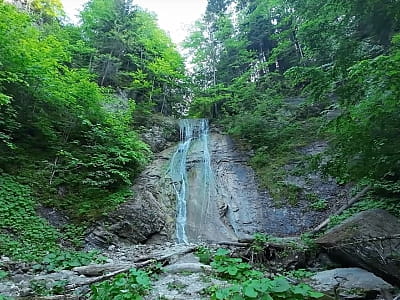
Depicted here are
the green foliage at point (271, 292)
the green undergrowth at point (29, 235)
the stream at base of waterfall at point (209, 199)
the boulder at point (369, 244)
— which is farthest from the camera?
the stream at base of waterfall at point (209, 199)

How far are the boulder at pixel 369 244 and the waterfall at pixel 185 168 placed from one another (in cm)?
447

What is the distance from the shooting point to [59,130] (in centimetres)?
972

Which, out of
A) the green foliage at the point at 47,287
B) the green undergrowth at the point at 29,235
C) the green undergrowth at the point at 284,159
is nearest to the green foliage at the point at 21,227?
the green undergrowth at the point at 29,235

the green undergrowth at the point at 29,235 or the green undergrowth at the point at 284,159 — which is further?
the green undergrowth at the point at 284,159

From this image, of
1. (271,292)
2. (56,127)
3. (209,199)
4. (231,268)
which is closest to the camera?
(271,292)

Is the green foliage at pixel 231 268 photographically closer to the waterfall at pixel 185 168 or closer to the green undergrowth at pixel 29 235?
the green undergrowth at pixel 29 235

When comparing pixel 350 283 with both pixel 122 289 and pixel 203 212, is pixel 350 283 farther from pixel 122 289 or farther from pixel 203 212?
pixel 203 212

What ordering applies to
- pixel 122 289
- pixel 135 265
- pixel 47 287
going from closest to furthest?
pixel 122 289 < pixel 47 287 < pixel 135 265

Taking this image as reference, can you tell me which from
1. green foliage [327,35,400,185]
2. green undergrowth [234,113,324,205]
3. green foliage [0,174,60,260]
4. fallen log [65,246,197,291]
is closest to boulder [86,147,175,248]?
green foliage [0,174,60,260]

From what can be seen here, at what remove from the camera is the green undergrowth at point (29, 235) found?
507 centimetres

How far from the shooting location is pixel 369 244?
4059mm

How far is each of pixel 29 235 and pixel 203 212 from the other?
4.97 meters

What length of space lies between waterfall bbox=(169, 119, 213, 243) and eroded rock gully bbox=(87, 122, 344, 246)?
0.14m

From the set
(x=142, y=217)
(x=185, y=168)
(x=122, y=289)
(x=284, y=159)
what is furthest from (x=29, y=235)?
(x=284, y=159)
